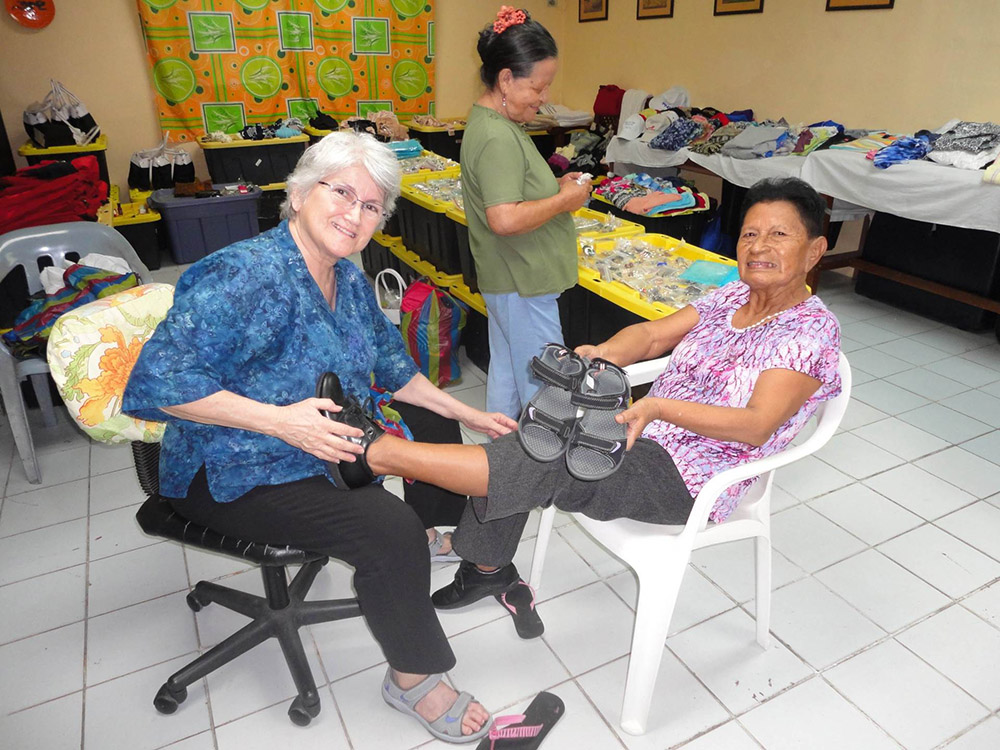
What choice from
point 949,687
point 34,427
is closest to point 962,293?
Answer: point 949,687

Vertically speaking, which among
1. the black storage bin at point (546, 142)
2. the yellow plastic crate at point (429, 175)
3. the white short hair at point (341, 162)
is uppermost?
the white short hair at point (341, 162)

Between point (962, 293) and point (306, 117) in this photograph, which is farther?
point (306, 117)

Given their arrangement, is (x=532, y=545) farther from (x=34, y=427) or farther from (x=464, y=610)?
(x=34, y=427)

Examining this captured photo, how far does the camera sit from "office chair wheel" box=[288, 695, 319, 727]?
1.56 m

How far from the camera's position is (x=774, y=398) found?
138 centimetres

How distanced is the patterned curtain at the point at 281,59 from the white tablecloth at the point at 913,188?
414cm

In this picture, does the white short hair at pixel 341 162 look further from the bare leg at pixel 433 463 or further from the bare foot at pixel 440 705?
the bare foot at pixel 440 705

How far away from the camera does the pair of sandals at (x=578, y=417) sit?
4.41ft

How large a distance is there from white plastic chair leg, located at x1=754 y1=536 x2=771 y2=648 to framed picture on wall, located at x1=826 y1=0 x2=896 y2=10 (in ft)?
13.2

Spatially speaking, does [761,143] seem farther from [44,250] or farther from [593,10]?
[44,250]

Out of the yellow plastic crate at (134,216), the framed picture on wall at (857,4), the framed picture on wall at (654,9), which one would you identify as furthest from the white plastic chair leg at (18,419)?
the framed picture on wall at (654,9)

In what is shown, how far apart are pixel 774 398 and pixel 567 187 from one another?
0.97m

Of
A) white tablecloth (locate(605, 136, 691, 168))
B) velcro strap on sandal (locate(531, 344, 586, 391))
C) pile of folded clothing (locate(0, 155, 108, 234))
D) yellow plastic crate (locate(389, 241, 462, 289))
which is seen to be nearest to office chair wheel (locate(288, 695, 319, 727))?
velcro strap on sandal (locate(531, 344, 586, 391))

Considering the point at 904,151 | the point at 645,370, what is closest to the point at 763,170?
the point at 904,151
